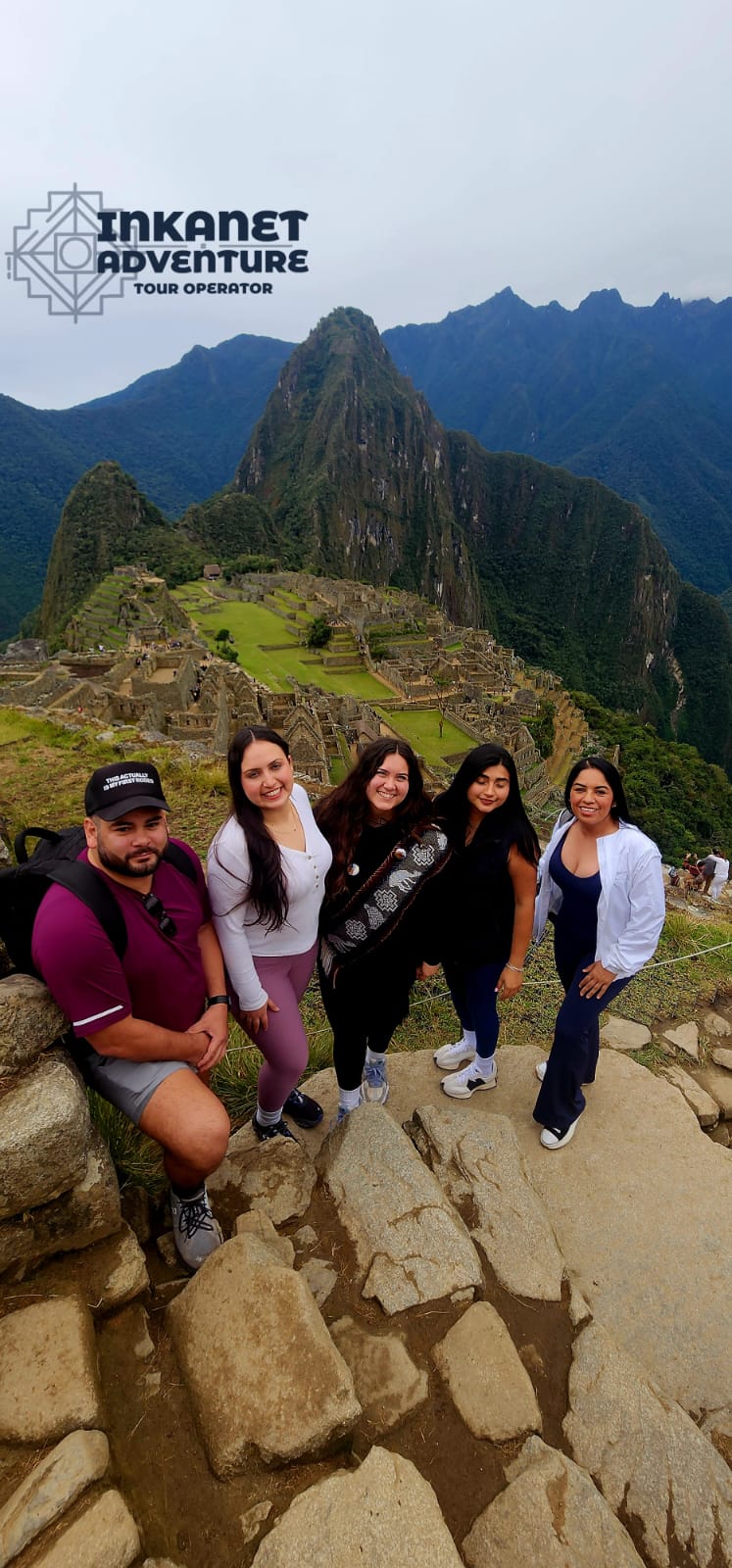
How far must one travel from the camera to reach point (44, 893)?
1.83 metres

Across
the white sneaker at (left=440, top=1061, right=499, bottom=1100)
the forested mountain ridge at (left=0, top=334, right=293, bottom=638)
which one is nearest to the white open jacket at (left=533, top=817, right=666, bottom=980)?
the white sneaker at (left=440, top=1061, right=499, bottom=1100)

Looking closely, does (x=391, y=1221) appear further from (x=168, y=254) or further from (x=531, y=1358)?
(x=168, y=254)

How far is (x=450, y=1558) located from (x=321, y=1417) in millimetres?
350

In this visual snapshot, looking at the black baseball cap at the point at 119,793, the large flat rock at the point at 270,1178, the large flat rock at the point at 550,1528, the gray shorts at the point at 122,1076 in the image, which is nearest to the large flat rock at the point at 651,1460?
the large flat rock at the point at 550,1528

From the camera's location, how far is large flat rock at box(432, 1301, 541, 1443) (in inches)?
68.2

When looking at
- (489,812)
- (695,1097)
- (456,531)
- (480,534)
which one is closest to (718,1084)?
(695,1097)

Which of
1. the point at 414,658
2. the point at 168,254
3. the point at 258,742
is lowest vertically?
the point at 414,658

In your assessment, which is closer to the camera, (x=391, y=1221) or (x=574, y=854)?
(x=391, y=1221)

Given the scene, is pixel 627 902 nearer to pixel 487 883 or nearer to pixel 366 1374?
pixel 487 883

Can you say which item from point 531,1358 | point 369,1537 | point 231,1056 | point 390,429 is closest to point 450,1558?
point 369,1537

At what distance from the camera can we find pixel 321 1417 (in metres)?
1.56

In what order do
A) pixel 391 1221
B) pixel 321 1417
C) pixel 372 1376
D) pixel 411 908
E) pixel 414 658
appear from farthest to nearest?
pixel 414 658
pixel 411 908
pixel 391 1221
pixel 372 1376
pixel 321 1417

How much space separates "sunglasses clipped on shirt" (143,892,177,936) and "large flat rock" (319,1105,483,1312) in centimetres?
106

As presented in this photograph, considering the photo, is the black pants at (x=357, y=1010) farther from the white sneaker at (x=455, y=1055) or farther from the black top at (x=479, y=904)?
the white sneaker at (x=455, y=1055)
